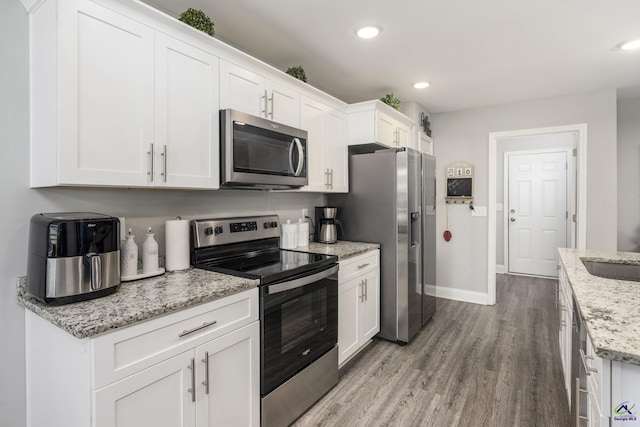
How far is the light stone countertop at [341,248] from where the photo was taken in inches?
97.8

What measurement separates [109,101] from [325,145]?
67.5 inches

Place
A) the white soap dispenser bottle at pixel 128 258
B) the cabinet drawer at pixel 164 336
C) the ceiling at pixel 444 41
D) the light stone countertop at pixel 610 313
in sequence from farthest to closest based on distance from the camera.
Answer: the ceiling at pixel 444 41 → the white soap dispenser bottle at pixel 128 258 → the cabinet drawer at pixel 164 336 → the light stone countertop at pixel 610 313

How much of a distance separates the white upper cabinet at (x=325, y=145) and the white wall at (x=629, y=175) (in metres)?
3.65

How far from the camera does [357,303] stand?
2648 millimetres

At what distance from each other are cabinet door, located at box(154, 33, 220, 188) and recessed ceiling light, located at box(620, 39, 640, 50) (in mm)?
2961

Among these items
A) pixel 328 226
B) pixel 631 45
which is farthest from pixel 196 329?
pixel 631 45

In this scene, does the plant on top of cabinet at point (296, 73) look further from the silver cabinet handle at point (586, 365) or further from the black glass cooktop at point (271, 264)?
the silver cabinet handle at point (586, 365)

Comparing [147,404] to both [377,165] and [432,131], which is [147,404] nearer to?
[377,165]

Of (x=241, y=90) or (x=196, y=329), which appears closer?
(x=196, y=329)

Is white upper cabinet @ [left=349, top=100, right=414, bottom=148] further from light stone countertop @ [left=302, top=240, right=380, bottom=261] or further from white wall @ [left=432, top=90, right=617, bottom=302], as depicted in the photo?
white wall @ [left=432, top=90, right=617, bottom=302]

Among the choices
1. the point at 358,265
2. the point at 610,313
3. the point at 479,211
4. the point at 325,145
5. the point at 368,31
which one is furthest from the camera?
the point at 479,211

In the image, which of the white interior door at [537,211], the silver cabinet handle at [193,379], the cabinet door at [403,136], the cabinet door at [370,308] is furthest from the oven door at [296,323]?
the white interior door at [537,211]

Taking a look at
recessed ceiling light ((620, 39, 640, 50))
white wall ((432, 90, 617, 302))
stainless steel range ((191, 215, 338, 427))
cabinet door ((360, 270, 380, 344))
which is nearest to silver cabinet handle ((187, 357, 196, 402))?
stainless steel range ((191, 215, 338, 427))

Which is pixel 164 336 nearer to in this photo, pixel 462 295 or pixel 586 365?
pixel 586 365
